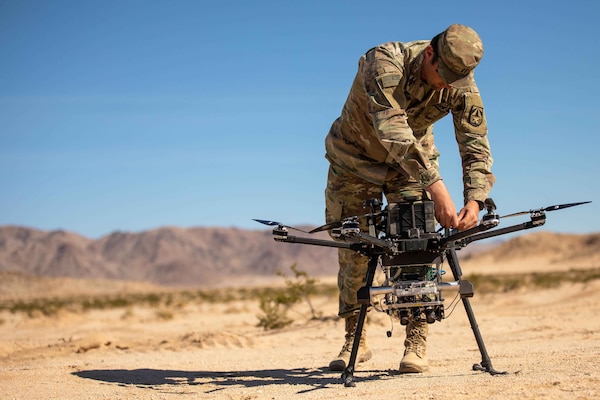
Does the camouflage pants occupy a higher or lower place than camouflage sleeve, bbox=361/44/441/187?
lower

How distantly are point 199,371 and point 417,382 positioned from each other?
2774 mm

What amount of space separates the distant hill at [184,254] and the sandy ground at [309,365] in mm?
82333

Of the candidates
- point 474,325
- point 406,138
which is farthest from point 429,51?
point 474,325

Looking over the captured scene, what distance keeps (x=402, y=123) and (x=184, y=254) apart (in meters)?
117

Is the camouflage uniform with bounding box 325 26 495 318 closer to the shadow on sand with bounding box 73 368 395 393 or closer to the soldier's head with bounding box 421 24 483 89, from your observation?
the soldier's head with bounding box 421 24 483 89

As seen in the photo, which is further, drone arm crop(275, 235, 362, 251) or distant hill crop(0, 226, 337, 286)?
distant hill crop(0, 226, 337, 286)

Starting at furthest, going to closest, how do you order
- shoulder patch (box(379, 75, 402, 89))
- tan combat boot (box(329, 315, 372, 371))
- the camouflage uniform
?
1. tan combat boot (box(329, 315, 372, 371))
2. shoulder patch (box(379, 75, 402, 89))
3. the camouflage uniform

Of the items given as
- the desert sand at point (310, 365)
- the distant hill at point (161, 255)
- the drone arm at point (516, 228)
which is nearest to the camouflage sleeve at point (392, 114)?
the drone arm at point (516, 228)

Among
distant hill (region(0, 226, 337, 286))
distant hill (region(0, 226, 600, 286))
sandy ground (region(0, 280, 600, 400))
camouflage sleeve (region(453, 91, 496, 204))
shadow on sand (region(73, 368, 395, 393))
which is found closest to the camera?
sandy ground (region(0, 280, 600, 400))

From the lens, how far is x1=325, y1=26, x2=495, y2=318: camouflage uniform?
498 centimetres

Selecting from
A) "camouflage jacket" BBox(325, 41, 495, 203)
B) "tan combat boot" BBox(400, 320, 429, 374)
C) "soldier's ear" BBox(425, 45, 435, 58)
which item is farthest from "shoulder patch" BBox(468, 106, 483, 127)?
"tan combat boot" BBox(400, 320, 429, 374)

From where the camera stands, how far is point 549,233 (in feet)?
320

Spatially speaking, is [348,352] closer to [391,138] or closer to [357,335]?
[357,335]

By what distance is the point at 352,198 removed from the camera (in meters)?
6.32
